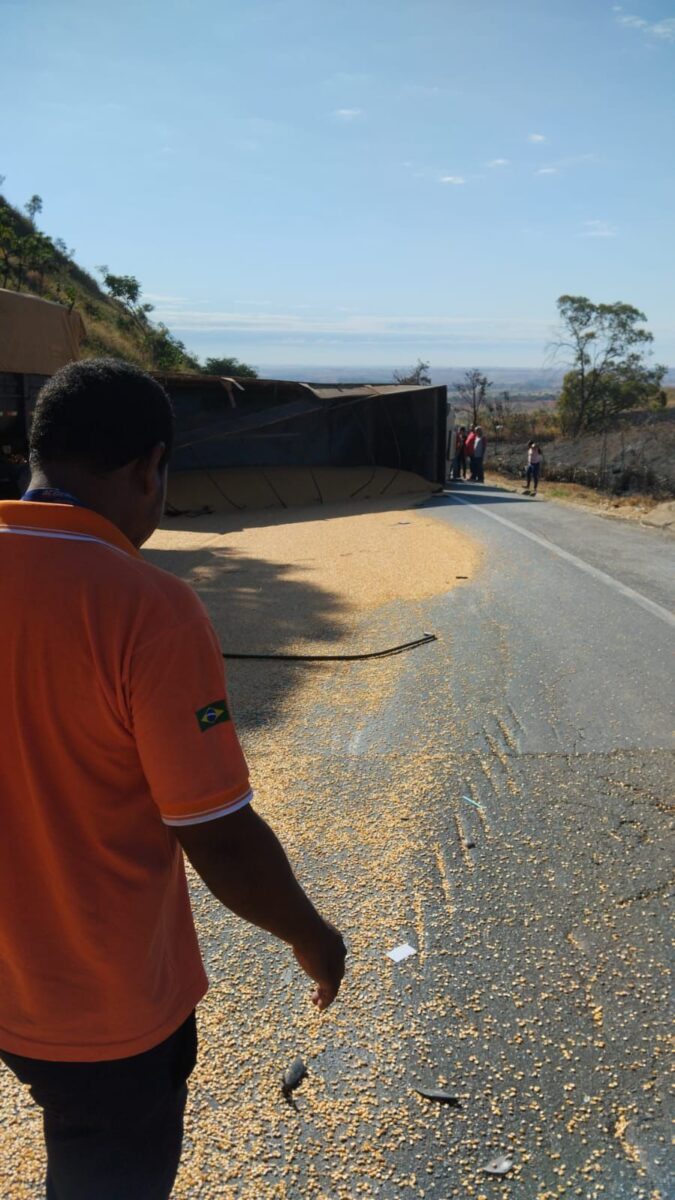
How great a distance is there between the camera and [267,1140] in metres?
2.22

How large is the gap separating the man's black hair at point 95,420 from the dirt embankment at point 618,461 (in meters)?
21.4

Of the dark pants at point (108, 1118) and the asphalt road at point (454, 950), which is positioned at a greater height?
the dark pants at point (108, 1118)

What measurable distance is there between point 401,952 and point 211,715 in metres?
2.01

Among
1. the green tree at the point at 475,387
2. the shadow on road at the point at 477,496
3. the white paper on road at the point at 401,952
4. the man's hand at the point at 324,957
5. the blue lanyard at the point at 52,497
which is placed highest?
the green tree at the point at 475,387

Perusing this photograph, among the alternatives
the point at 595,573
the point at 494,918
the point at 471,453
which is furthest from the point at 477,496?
the point at 494,918

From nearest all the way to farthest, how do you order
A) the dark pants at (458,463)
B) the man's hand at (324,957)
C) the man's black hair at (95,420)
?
the man's black hair at (95,420) < the man's hand at (324,957) < the dark pants at (458,463)

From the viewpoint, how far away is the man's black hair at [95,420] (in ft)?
4.55

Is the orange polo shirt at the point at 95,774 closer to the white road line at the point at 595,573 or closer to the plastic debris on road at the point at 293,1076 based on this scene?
the plastic debris on road at the point at 293,1076

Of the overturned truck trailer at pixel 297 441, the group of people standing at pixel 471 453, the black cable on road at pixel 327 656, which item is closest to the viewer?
→ the black cable on road at pixel 327 656

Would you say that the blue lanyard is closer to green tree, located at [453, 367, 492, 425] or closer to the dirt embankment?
the dirt embankment

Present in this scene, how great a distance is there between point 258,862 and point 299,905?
0.15 metres

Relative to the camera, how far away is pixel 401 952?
117 inches

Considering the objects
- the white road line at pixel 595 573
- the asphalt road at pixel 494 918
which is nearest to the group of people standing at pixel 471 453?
the white road line at pixel 595 573

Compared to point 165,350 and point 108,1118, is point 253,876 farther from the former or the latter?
point 165,350
